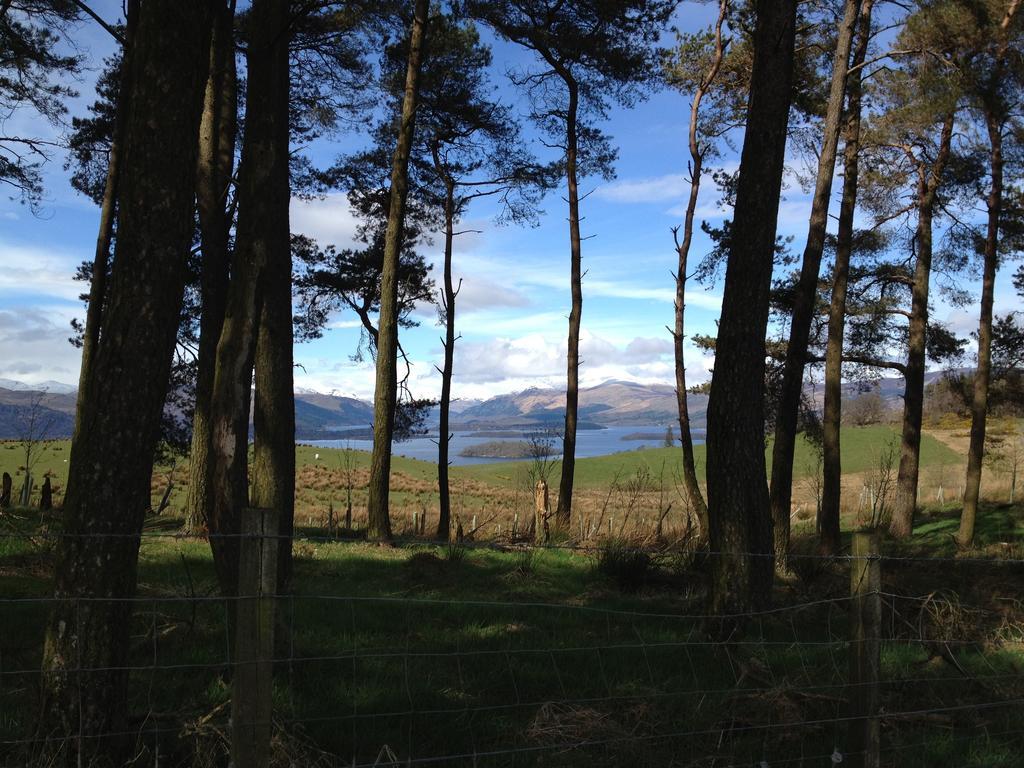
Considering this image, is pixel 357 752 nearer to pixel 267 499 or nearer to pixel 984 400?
pixel 267 499

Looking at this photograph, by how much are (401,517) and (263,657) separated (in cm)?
1794

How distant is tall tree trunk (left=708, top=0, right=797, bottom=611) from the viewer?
6.58m

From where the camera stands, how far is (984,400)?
1638 cm

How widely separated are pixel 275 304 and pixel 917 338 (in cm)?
1485

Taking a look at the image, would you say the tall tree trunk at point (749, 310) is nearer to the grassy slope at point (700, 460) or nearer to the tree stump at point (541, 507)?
the tree stump at point (541, 507)

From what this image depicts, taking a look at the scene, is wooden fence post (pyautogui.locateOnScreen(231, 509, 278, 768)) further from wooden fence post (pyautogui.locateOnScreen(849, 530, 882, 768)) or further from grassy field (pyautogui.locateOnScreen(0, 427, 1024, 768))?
wooden fence post (pyautogui.locateOnScreen(849, 530, 882, 768))

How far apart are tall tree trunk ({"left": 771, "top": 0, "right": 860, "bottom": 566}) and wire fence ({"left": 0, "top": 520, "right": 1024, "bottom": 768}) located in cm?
349

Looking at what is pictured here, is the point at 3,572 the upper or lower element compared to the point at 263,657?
lower

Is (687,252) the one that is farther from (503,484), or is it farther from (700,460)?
(700,460)

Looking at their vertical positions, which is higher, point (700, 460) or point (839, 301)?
point (839, 301)

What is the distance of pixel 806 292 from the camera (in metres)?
11.6

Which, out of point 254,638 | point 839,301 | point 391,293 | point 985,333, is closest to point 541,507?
point 391,293

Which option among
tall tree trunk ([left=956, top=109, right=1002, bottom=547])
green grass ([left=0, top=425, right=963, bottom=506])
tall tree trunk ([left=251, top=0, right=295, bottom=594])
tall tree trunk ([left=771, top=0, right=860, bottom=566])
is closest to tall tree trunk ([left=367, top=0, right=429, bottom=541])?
tall tree trunk ([left=251, top=0, right=295, bottom=594])

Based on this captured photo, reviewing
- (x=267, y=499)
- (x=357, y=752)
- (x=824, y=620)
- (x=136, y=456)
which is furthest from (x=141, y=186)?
(x=824, y=620)
